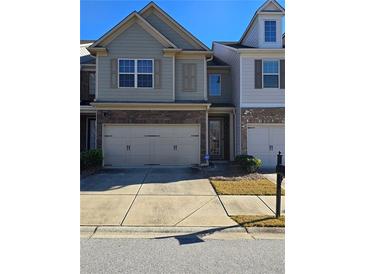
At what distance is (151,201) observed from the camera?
7086 millimetres

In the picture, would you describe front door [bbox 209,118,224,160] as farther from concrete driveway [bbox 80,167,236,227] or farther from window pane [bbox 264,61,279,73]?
concrete driveway [bbox 80,167,236,227]

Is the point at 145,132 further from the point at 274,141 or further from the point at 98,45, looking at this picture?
the point at 274,141

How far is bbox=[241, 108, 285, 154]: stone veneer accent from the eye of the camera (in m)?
13.1

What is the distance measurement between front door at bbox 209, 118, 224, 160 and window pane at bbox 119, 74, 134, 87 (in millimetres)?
4930

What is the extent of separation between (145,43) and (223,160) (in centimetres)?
752

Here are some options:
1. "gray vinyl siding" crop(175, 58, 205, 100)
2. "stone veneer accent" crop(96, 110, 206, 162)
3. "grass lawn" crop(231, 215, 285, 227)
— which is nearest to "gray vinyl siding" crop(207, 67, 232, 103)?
"gray vinyl siding" crop(175, 58, 205, 100)

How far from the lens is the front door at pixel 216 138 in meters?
14.9

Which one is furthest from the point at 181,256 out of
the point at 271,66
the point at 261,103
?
the point at 271,66

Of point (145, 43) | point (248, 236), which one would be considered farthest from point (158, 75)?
point (248, 236)

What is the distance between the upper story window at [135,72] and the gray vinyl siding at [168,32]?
177 cm

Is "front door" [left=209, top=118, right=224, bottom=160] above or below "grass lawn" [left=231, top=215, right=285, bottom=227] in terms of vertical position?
above

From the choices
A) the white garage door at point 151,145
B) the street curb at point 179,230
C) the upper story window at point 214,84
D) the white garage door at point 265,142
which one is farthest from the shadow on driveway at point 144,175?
the upper story window at point 214,84

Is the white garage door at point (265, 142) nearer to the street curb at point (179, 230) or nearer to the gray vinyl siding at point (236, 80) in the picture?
the gray vinyl siding at point (236, 80)

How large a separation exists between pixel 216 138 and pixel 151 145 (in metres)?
4.10
